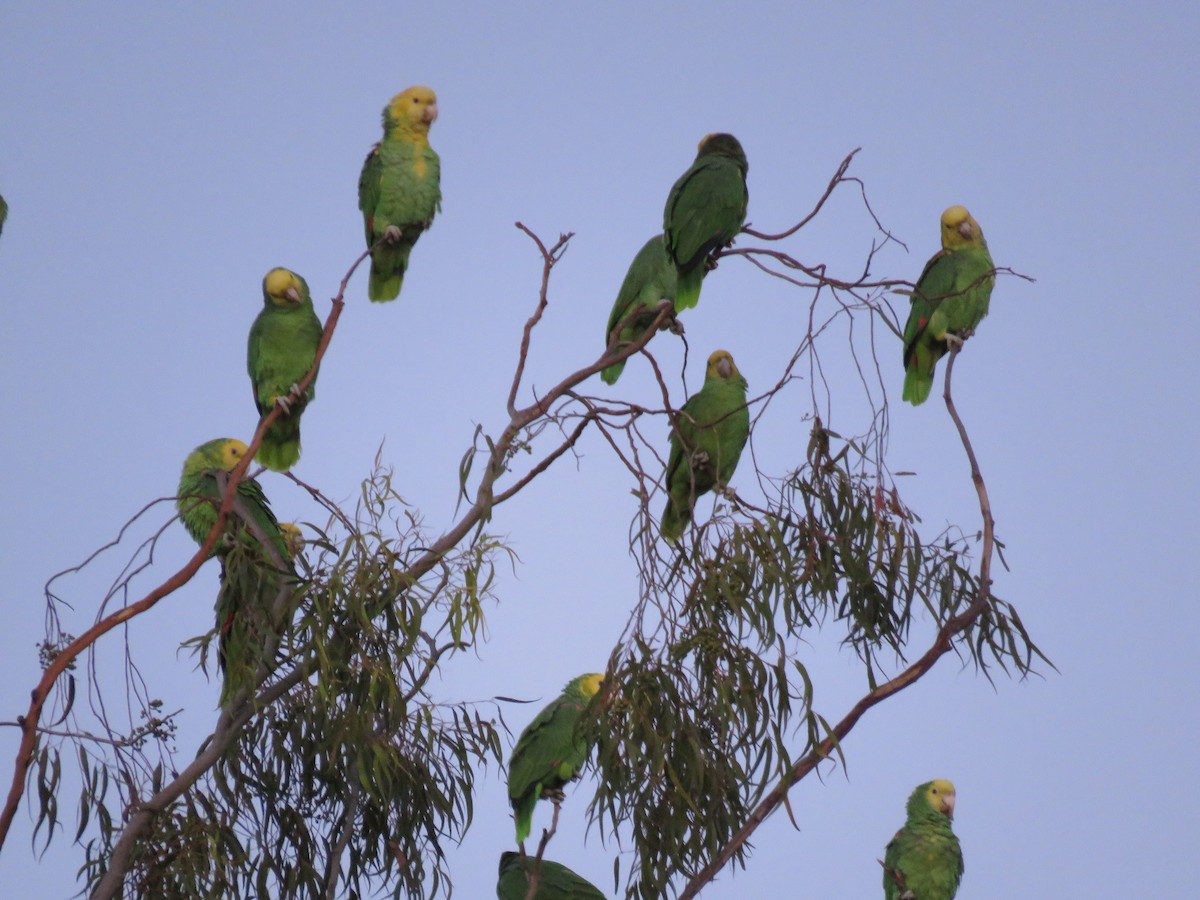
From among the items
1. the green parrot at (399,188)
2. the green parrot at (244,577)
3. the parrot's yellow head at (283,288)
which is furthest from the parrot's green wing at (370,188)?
the green parrot at (244,577)

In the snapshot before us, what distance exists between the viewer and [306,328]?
4.25 m

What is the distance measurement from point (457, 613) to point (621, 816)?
648 mm

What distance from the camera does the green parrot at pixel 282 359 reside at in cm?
421

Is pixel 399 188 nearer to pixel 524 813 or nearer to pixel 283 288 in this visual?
pixel 283 288

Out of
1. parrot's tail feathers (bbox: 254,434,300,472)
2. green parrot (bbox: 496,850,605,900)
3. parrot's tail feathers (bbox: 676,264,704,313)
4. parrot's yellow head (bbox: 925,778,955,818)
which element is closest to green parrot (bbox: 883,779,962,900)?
parrot's yellow head (bbox: 925,778,955,818)

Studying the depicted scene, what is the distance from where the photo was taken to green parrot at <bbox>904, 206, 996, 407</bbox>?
433cm

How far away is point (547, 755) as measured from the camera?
4.37m

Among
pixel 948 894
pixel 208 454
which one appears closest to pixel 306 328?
pixel 208 454

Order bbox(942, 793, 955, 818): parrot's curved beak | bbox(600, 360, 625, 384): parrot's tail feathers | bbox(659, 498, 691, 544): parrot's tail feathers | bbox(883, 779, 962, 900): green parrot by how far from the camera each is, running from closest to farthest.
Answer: bbox(883, 779, 962, 900): green parrot, bbox(942, 793, 955, 818): parrot's curved beak, bbox(659, 498, 691, 544): parrot's tail feathers, bbox(600, 360, 625, 384): parrot's tail feathers

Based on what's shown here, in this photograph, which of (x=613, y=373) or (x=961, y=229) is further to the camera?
(x=613, y=373)

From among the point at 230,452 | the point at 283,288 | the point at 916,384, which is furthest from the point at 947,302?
the point at 230,452

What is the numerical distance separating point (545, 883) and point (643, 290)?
2.11 meters

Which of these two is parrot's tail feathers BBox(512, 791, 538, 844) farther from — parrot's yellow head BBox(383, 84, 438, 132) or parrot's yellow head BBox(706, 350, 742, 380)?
parrot's yellow head BBox(383, 84, 438, 132)

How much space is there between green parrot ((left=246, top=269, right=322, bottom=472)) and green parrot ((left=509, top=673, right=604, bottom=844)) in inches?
48.1
